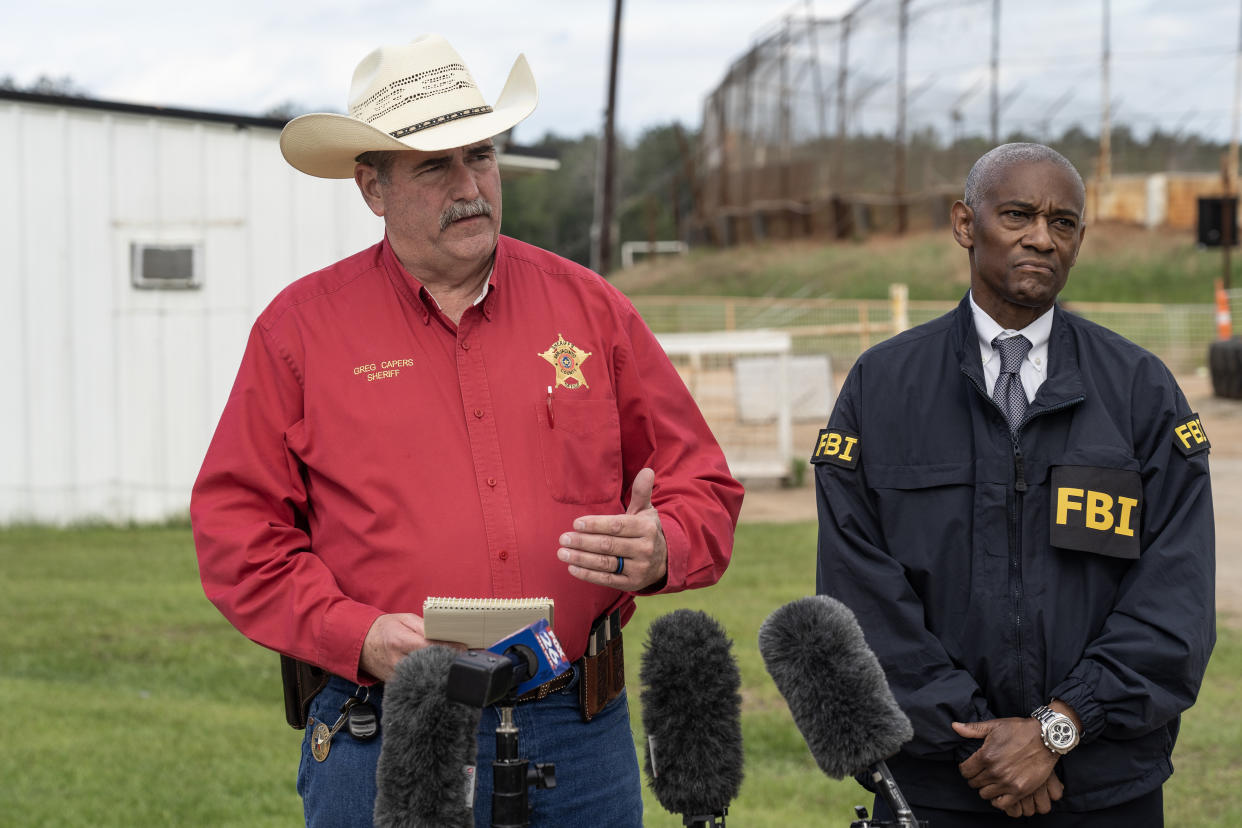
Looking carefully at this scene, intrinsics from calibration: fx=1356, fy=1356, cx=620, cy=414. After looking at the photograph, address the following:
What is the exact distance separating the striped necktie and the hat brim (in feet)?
3.78

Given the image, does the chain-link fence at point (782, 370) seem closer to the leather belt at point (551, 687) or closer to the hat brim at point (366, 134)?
the hat brim at point (366, 134)

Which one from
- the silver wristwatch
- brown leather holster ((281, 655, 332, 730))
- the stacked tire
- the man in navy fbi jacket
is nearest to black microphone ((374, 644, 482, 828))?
brown leather holster ((281, 655, 332, 730))

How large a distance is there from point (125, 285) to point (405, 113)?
33.5ft

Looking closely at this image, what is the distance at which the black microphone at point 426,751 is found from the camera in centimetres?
197

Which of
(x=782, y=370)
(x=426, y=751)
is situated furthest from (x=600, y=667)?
(x=782, y=370)

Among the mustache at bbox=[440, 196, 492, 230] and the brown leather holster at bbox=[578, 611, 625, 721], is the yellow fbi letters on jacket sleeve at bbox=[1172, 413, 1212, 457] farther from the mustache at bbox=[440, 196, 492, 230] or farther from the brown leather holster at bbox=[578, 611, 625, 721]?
the mustache at bbox=[440, 196, 492, 230]

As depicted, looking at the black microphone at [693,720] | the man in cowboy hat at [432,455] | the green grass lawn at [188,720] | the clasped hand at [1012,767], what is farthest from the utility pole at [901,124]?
the black microphone at [693,720]

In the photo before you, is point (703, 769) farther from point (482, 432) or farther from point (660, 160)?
point (660, 160)

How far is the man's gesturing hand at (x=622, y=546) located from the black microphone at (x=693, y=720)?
171mm

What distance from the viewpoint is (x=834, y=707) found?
7.18ft

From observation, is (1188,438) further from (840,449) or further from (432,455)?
(432,455)

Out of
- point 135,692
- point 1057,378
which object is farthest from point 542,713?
point 135,692

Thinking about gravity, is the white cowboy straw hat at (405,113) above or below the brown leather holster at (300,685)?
above

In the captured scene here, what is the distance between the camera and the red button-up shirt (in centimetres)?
265
